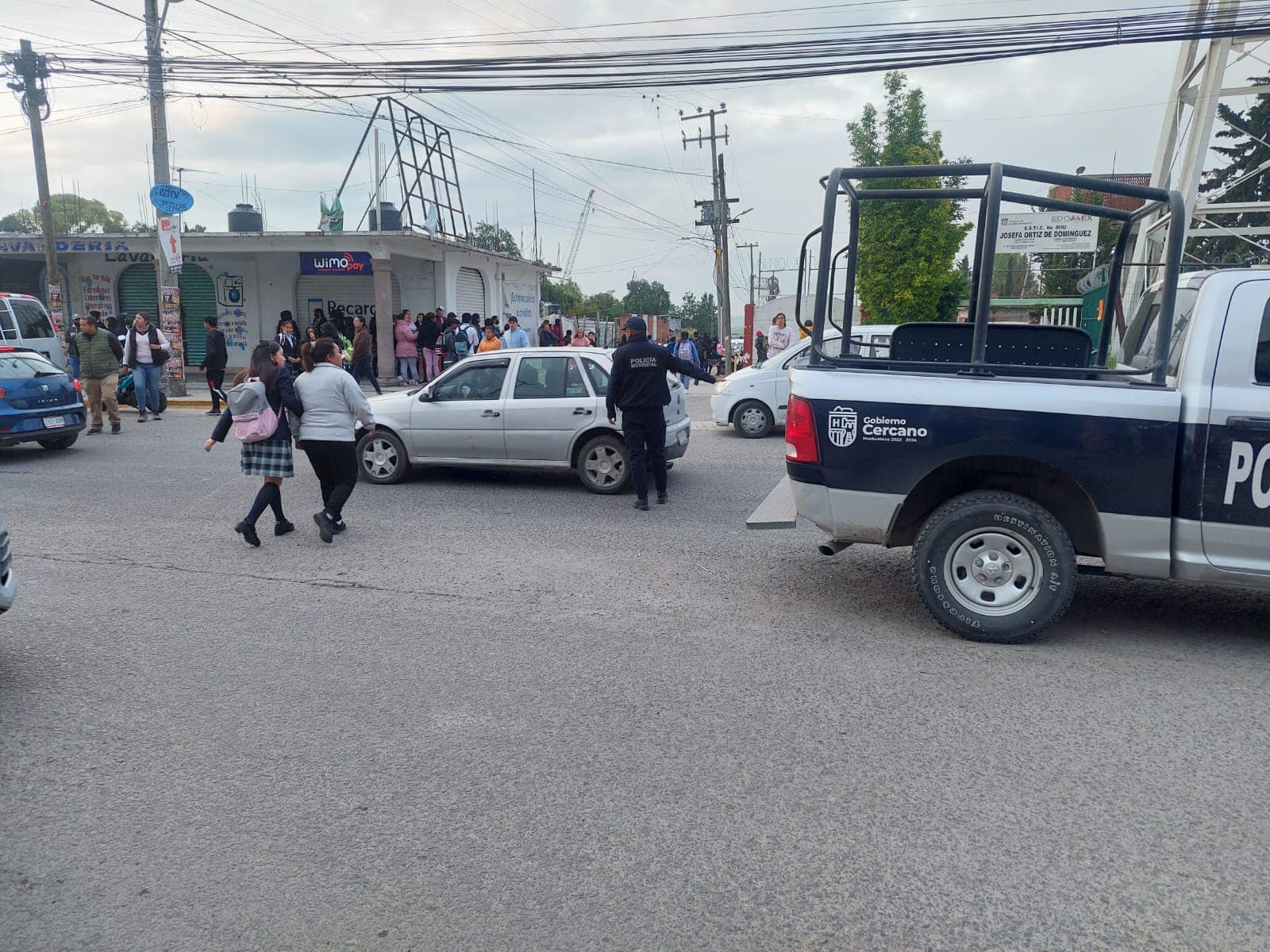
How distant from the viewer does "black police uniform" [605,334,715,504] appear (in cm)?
923

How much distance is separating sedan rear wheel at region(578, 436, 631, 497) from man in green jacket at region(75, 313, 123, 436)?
885cm

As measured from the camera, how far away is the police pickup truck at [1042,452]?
5109 millimetres

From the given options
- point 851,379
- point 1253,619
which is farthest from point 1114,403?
point 1253,619

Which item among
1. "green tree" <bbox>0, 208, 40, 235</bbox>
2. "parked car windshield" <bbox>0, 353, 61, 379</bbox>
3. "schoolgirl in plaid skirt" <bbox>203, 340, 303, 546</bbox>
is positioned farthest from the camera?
"green tree" <bbox>0, 208, 40, 235</bbox>

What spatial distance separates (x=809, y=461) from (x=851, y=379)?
54 cm

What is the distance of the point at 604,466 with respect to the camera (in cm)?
1024

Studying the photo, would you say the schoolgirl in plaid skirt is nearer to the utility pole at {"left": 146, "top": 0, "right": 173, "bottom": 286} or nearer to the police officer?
the police officer

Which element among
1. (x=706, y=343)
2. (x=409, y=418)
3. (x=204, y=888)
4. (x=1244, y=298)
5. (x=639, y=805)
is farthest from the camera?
(x=706, y=343)

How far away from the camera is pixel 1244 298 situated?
5.14 m

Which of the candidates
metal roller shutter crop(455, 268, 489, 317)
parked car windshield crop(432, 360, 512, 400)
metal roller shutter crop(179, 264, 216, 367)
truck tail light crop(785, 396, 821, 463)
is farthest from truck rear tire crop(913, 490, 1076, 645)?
metal roller shutter crop(179, 264, 216, 367)

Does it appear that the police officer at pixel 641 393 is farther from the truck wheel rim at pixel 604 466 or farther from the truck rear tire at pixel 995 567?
the truck rear tire at pixel 995 567

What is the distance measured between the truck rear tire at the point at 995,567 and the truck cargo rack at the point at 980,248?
0.80 metres

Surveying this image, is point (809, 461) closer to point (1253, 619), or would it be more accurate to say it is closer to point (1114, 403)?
point (1114, 403)

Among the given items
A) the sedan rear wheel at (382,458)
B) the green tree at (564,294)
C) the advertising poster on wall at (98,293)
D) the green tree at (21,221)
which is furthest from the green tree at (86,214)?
the sedan rear wheel at (382,458)
